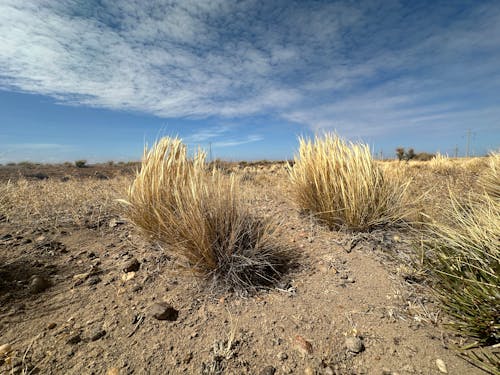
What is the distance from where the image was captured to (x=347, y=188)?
9.34 feet

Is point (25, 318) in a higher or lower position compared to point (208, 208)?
lower

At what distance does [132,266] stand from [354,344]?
5.89 feet

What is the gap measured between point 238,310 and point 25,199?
4246 mm

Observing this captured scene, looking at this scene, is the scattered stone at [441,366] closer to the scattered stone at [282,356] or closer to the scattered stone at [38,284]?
the scattered stone at [282,356]

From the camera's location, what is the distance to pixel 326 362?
137 centimetres

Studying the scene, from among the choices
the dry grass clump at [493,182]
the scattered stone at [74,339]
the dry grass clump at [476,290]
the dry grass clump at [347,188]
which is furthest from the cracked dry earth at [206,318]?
the dry grass clump at [493,182]

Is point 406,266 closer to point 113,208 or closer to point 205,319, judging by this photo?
point 205,319

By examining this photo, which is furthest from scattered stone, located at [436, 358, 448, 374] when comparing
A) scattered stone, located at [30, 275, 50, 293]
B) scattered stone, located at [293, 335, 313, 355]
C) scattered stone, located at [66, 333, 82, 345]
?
scattered stone, located at [30, 275, 50, 293]

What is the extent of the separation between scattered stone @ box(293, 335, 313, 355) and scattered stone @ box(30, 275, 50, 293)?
6.33 ft

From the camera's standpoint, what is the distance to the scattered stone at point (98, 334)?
1475mm

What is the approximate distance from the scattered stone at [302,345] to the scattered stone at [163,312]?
32.0 inches

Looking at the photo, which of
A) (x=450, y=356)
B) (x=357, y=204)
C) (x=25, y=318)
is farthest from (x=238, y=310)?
(x=357, y=204)

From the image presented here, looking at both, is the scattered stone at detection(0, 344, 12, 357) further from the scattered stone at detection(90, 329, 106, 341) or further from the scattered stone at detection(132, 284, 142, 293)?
the scattered stone at detection(132, 284, 142, 293)

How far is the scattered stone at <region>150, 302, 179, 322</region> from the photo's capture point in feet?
5.35
